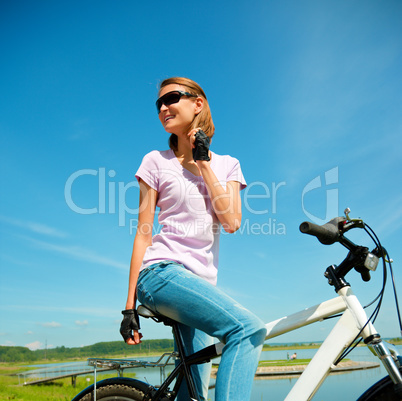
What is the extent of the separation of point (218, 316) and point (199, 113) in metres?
1.61

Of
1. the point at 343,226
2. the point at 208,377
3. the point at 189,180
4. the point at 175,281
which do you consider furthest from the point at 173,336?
the point at 343,226

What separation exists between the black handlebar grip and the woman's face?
4.34ft

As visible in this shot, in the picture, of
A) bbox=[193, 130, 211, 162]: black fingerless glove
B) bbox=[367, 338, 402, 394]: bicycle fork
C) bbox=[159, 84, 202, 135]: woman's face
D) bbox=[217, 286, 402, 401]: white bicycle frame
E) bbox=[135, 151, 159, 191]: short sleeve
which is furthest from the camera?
bbox=[159, 84, 202, 135]: woman's face

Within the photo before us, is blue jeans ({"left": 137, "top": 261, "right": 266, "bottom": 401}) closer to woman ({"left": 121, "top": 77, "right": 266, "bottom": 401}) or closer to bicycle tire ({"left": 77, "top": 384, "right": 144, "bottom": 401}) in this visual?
woman ({"left": 121, "top": 77, "right": 266, "bottom": 401})

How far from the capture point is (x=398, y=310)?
1.98 metres

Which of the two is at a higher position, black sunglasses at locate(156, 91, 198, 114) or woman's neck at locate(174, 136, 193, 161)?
black sunglasses at locate(156, 91, 198, 114)

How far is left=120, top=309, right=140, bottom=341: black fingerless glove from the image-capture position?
235cm

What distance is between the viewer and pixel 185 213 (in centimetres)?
244

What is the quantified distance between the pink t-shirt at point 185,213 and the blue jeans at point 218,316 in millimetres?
143

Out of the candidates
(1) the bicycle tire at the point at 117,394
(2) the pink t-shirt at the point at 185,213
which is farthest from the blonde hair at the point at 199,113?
(1) the bicycle tire at the point at 117,394

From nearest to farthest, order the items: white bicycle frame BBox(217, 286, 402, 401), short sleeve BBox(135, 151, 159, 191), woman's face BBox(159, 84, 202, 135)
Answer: white bicycle frame BBox(217, 286, 402, 401), short sleeve BBox(135, 151, 159, 191), woman's face BBox(159, 84, 202, 135)

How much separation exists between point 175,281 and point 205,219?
1.75ft

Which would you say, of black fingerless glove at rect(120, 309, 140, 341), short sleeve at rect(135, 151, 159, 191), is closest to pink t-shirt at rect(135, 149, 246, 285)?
short sleeve at rect(135, 151, 159, 191)

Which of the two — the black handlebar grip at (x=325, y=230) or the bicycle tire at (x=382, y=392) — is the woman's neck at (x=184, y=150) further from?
the bicycle tire at (x=382, y=392)
